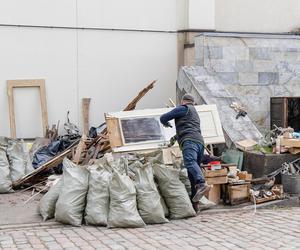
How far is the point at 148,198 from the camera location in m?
6.86

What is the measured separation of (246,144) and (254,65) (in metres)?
3.01

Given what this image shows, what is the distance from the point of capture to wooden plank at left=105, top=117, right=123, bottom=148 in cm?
919

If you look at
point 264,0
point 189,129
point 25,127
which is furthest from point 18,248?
point 264,0

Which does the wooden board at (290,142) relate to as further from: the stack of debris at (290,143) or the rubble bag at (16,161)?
the rubble bag at (16,161)

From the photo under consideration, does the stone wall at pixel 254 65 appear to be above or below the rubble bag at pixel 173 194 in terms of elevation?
above

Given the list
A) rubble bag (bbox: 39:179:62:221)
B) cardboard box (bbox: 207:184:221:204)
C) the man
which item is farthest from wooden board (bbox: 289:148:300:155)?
rubble bag (bbox: 39:179:62:221)

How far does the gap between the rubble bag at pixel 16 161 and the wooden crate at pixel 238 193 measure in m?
3.68

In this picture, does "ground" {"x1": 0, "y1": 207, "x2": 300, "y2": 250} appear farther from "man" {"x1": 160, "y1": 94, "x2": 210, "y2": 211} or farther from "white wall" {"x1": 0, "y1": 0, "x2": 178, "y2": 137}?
"white wall" {"x1": 0, "y1": 0, "x2": 178, "y2": 137}

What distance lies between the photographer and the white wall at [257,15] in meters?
12.9

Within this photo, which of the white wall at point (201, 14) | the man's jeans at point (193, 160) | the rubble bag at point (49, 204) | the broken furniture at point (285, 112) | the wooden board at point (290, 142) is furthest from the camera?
the white wall at point (201, 14)

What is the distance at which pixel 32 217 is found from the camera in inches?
281

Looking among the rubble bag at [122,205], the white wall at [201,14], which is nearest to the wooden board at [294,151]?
the rubble bag at [122,205]

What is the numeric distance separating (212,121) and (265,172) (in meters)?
1.45

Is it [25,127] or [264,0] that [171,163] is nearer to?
[25,127]
